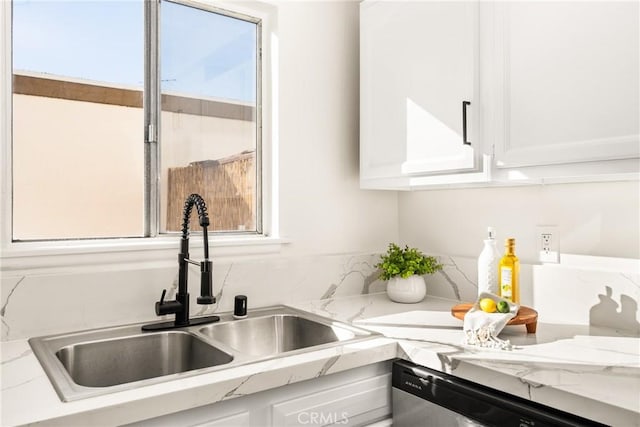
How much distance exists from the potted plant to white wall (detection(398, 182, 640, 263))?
184 mm

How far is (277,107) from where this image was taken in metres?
1.98

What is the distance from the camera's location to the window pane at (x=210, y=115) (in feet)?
5.94

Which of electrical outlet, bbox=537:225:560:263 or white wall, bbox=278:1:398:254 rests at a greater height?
white wall, bbox=278:1:398:254

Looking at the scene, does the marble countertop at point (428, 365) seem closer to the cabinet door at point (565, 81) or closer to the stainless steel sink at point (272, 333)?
the stainless steel sink at point (272, 333)

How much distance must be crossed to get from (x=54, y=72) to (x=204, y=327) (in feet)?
3.31

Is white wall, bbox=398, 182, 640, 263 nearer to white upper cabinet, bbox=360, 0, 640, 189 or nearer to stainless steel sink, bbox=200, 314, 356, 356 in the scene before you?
white upper cabinet, bbox=360, 0, 640, 189

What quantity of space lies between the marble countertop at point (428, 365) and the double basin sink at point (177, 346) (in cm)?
6

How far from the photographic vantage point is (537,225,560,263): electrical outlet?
1724mm

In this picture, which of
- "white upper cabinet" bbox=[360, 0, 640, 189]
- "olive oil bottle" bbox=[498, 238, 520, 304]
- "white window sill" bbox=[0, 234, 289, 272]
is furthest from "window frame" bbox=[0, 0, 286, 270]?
"olive oil bottle" bbox=[498, 238, 520, 304]

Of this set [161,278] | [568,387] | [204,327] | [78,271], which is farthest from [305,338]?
[568,387]

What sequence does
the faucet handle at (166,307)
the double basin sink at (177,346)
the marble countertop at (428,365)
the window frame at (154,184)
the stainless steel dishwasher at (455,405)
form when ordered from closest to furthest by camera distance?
1. the marble countertop at (428,365)
2. the stainless steel dishwasher at (455,405)
3. the double basin sink at (177,346)
4. the window frame at (154,184)
5. the faucet handle at (166,307)

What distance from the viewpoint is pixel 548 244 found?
174 centimetres

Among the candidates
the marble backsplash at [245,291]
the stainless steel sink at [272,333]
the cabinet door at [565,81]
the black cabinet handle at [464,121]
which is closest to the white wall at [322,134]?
the marble backsplash at [245,291]

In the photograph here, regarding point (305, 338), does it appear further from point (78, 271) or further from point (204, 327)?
point (78, 271)
